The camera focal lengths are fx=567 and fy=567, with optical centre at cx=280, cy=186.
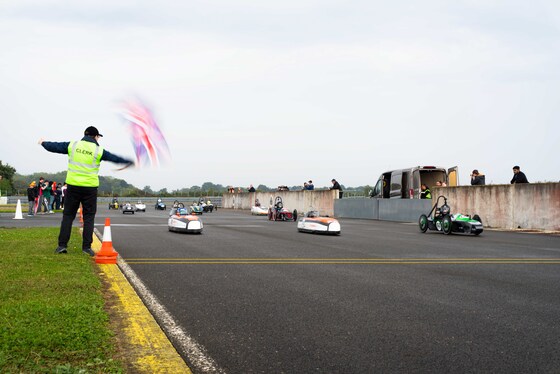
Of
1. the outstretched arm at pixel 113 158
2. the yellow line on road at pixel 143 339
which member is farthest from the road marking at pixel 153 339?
the outstretched arm at pixel 113 158

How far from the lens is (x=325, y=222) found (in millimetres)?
16688

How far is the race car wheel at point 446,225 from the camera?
17.2 m

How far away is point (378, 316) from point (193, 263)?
454 cm

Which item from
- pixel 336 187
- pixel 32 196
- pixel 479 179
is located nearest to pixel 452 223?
pixel 479 179

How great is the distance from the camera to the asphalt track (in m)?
3.98

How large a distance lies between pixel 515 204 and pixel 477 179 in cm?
343

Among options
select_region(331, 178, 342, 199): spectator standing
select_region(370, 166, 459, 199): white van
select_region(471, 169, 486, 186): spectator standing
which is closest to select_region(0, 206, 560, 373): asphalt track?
select_region(471, 169, 486, 186): spectator standing

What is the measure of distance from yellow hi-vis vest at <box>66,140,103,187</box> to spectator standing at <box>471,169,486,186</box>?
721 inches

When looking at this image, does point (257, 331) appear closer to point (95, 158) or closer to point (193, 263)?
point (193, 263)

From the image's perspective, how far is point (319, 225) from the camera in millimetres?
16828

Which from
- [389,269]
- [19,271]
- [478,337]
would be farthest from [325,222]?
[478,337]

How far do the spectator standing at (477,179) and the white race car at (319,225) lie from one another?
378 inches

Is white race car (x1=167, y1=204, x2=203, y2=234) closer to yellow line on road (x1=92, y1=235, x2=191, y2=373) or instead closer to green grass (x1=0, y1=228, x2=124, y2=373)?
green grass (x1=0, y1=228, x2=124, y2=373)

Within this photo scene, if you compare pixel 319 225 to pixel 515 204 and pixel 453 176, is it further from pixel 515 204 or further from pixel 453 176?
pixel 453 176
